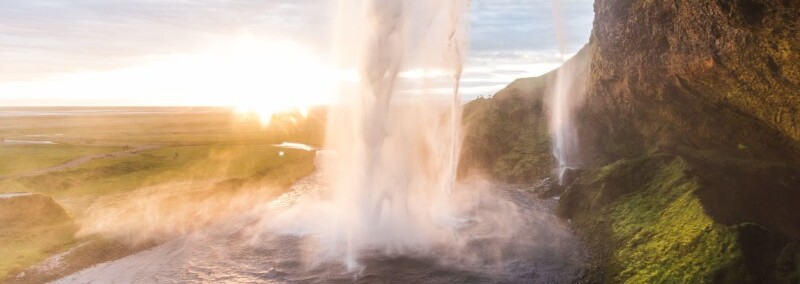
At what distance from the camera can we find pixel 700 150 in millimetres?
26000

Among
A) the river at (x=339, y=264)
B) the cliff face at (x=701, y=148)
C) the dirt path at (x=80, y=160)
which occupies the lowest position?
the river at (x=339, y=264)

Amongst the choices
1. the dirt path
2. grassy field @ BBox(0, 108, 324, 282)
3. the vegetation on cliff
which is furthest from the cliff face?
the dirt path

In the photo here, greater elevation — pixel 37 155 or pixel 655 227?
pixel 655 227

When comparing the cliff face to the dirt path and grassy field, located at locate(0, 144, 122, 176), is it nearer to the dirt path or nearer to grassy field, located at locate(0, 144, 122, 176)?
the dirt path

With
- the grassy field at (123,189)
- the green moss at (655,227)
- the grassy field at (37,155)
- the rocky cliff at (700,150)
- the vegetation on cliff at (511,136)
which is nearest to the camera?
the rocky cliff at (700,150)

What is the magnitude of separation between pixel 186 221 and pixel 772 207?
31147 millimetres

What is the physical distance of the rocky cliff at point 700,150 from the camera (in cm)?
1503

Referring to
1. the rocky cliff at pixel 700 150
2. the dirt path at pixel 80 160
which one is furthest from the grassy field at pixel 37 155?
the rocky cliff at pixel 700 150

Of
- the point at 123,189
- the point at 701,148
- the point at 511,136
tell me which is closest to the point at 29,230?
the point at 123,189

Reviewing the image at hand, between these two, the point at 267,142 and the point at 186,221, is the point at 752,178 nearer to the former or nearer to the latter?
the point at 186,221

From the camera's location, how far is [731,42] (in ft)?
57.5

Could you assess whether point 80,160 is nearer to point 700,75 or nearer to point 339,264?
point 339,264

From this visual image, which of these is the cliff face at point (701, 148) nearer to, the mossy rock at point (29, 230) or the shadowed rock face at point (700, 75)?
the shadowed rock face at point (700, 75)

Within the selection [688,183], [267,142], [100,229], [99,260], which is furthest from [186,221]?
[267,142]
